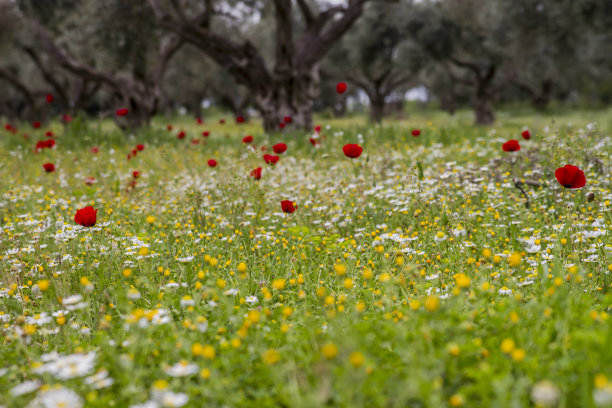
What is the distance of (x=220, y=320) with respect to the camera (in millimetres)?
2762

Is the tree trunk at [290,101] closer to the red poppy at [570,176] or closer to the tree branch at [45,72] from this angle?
the red poppy at [570,176]

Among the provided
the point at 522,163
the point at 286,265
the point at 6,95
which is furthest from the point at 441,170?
the point at 6,95

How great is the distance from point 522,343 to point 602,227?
2343 millimetres

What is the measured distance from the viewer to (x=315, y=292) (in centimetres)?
373

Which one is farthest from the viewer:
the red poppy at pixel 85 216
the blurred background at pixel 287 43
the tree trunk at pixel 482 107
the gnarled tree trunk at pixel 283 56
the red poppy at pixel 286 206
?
the tree trunk at pixel 482 107

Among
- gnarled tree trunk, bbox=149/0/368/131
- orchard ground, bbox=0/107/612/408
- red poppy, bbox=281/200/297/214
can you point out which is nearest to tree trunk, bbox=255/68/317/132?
gnarled tree trunk, bbox=149/0/368/131

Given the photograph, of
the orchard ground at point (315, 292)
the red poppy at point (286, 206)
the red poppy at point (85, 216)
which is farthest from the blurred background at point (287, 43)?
the red poppy at point (85, 216)

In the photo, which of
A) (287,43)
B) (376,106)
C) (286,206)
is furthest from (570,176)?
(376,106)

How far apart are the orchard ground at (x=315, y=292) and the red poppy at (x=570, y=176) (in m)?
0.39

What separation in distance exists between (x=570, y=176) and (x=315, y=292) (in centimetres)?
224

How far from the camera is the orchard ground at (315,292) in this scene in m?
2.12

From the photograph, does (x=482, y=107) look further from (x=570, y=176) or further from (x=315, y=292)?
(x=315, y=292)

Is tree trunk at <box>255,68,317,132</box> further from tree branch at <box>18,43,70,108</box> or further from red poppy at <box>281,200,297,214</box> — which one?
tree branch at <box>18,43,70,108</box>

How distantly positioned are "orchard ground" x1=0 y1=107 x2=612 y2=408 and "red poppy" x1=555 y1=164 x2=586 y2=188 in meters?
0.39
